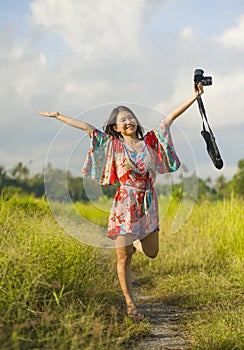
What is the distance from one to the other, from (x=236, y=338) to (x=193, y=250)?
4.19 metres

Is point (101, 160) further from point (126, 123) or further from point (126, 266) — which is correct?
point (126, 266)

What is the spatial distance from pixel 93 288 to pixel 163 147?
1.42 meters

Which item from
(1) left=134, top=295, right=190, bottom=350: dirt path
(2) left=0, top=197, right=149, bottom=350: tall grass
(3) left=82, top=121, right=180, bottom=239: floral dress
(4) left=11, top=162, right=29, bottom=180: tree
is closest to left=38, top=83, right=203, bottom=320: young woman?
(3) left=82, top=121, right=180, bottom=239: floral dress

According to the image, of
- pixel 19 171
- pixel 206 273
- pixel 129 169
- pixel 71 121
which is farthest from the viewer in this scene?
pixel 19 171

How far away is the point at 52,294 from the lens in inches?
163

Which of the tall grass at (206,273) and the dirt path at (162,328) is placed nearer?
the dirt path at (162,328)

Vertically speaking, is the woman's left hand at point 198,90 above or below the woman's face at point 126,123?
above

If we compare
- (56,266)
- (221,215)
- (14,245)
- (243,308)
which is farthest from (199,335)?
(221,215)

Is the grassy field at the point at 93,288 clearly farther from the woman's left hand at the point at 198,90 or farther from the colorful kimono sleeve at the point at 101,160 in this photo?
the woman's left hand at the point at 198,90

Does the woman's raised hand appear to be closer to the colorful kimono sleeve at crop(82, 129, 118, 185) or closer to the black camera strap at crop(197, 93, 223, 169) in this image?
the colorful kimono sleeve at crop(82, 129, 118, 185)

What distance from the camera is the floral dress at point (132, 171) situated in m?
4.75

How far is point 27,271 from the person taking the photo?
3.93 meters

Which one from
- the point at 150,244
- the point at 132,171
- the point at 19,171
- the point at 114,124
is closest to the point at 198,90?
the point at 114,124

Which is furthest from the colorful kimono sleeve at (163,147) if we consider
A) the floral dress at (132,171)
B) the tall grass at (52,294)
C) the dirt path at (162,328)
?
the dirt path at (162,328)
